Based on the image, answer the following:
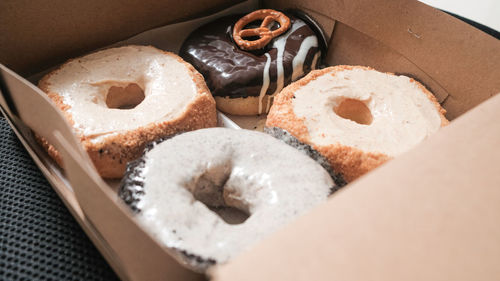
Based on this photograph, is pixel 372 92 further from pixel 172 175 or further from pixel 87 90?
pixel 87 90

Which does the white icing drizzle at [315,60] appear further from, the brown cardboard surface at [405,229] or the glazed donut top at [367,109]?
the brown cardboard surface at [405,229]

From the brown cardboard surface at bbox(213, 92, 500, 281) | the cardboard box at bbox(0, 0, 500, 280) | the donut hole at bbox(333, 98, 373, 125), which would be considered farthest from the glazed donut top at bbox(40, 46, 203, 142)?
the brown cardboard surface at bbox(213, 92, 500, 281)

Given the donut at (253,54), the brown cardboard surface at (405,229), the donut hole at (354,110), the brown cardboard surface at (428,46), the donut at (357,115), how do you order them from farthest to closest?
the donut at (253,54) < the donut hole at (354,110) < the brown cardboard surface at (428,46) < the donut at (357,115) < the brown cardboard surface at (405,229)

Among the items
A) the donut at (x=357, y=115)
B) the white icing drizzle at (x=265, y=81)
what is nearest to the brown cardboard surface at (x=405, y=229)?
the donut at (x=357, y=115)

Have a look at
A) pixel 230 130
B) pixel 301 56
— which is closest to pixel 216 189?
pixel 230 130

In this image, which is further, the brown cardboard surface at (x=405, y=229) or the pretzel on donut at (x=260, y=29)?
the pretzel on donut at (x=260, y=29)

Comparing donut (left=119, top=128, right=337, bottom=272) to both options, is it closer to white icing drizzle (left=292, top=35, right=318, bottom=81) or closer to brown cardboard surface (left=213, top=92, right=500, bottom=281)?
brown cardboard surface (left=213, top=92, right=500, bottom=281)

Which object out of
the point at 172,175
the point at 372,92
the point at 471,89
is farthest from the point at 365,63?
the point at 172,175

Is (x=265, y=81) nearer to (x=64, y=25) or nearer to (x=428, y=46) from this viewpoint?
(x=428, y=46)
